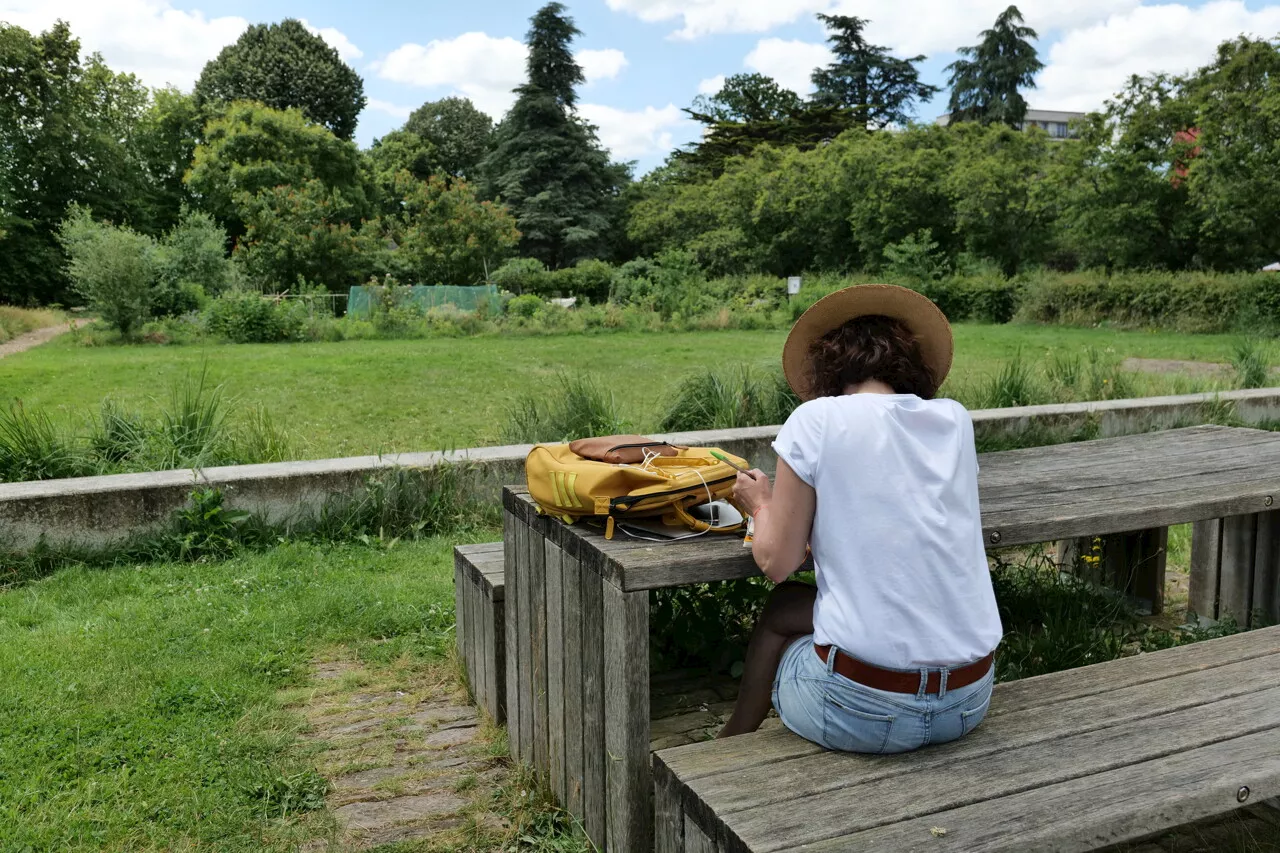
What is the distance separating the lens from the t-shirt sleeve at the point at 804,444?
208 cm

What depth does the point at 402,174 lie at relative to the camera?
3291 centimetres

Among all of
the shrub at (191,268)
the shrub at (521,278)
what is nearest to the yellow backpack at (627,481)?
the shrub at (191,268)

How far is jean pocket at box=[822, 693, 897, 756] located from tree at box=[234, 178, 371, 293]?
2727 centimetres

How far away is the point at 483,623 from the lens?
3557mm

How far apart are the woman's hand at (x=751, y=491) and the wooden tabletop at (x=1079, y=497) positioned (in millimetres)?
98

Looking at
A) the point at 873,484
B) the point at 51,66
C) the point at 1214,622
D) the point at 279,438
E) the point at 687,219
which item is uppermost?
the point at 51,66

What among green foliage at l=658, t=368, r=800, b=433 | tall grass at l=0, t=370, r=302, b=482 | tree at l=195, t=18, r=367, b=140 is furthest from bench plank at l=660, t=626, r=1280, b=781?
tree at l=195, t=18, r=367, b=140

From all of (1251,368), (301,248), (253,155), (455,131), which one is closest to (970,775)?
(1251,368)

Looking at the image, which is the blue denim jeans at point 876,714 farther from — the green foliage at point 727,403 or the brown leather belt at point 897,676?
the green foliage at point 727,403

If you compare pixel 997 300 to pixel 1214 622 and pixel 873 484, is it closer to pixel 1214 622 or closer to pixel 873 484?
pixel 1214 622

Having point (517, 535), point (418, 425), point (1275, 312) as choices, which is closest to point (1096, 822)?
point (517, 535)

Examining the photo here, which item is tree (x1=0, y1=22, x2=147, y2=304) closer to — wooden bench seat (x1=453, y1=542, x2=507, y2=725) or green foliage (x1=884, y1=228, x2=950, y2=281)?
green foliage (x1=884, y1=228, x2=950, y2=281)

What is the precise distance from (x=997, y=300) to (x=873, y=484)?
26.2 meters

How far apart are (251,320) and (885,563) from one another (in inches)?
747
